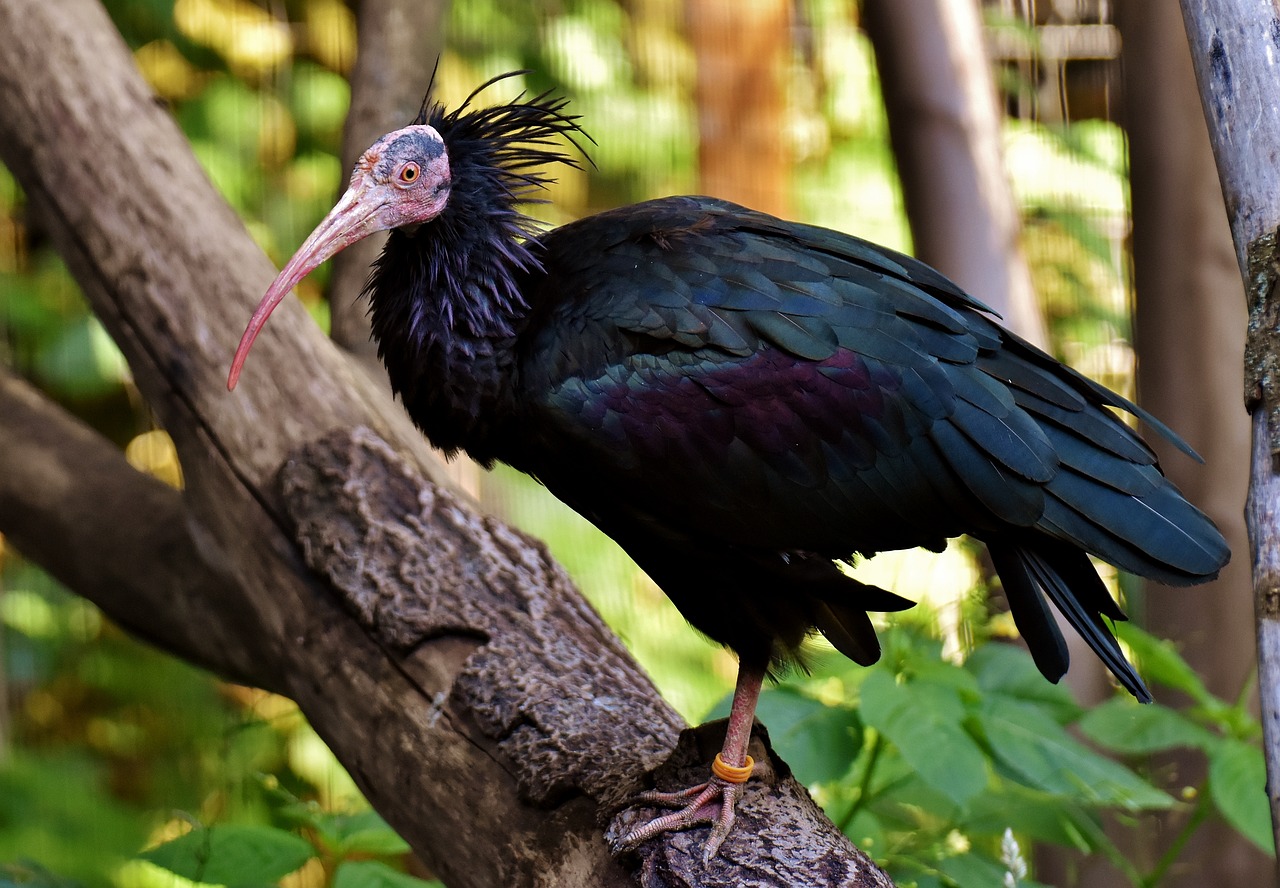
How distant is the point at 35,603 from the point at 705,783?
328 centimetres

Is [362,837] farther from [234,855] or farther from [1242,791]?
[1242,791]

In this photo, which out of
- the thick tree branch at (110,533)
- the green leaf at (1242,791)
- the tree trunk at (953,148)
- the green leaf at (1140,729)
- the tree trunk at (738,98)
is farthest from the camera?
the tree trunk at (738,98)

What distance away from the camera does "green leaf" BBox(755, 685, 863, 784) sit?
2.06 metres

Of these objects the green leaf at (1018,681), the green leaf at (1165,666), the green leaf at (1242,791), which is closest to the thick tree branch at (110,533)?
the green leaf at (1018,681)

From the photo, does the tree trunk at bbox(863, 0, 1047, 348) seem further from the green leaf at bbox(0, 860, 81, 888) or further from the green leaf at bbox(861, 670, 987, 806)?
the green leaf at bbox(0, 860, 81, 888)

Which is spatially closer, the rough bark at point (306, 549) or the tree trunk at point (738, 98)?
the rough bark at point (306, 549)

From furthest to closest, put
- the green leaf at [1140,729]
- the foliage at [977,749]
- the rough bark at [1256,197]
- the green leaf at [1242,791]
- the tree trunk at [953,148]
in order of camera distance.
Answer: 1. the tree trunk at [953,148]
2. the green leaf at [1140,729]
3. the green leaf at [1242,791]
4. the foliage at [977,749]
5. the rough bark at [1256,197]

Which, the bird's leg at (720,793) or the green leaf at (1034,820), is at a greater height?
the bird's leg at (720,793)

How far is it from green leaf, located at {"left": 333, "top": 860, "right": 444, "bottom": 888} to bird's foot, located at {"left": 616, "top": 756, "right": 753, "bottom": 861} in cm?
35

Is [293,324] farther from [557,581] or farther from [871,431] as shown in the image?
[871,431]

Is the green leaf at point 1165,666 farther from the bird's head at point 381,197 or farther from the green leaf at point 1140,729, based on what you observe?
the bird's head at point 381,197

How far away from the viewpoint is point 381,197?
6.90ft

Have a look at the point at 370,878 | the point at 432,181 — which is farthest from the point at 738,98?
the point at 370,878

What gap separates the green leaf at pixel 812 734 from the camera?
2057 mm
